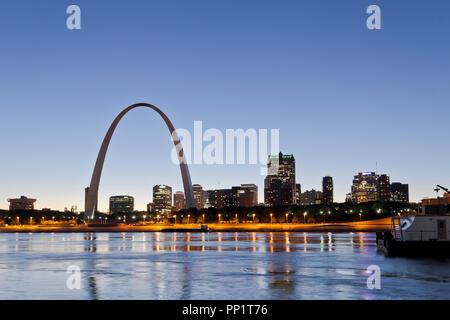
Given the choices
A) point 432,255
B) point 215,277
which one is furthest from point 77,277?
point 432,255

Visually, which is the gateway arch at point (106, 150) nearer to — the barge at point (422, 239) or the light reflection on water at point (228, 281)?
the barge at point (422, 239)

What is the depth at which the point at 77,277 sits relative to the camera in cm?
2909

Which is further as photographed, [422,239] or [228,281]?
[422,239]

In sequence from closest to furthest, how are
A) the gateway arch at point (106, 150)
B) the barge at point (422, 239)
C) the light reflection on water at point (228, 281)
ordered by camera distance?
the light reflection on water at point (228, 281), the barge at point (422, 239), the gateway arch at point (106, 150)

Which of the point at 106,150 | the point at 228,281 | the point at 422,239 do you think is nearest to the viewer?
the point at 228,281

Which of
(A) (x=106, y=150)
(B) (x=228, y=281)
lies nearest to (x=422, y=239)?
(B) (x=228, y=281)

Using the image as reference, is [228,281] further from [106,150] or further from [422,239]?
[106,150]

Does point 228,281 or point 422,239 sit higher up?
point 422,239

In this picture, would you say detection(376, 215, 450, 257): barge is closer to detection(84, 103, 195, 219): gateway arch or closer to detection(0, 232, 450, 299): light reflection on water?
detection(0, 232, 450, 299): light reflection on water

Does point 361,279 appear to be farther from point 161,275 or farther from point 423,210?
point 423,210

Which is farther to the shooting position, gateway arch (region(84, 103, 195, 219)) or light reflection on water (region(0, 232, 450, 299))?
gateway arch (region(84, 103, 195, 219))

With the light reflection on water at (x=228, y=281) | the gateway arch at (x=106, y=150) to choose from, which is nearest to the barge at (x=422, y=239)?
the light reflection on water at (x=228, y=281)

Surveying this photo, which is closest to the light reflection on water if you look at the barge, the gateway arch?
the barge
